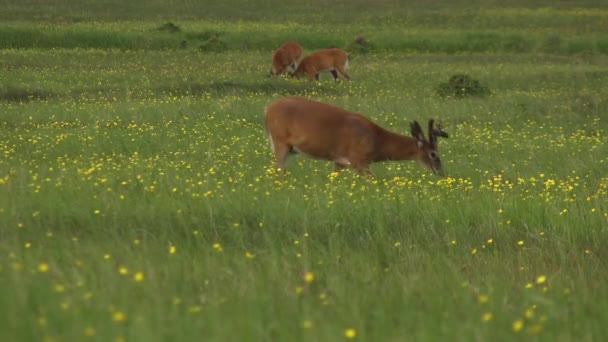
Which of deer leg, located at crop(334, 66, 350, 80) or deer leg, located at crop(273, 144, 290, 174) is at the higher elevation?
deer leg, located at crop(273, 144, 290, 174)

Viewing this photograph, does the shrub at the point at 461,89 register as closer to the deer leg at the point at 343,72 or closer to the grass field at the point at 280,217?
the grass field at the point at 280,217

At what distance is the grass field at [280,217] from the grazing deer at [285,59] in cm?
201

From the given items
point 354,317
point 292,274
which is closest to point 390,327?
point 354,317

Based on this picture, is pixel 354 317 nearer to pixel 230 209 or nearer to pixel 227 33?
pixel 230 209

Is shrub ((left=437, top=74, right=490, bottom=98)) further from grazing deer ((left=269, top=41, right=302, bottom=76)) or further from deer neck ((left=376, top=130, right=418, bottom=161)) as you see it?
deer neck ((left=376, top=130, right=418, bottom=161))

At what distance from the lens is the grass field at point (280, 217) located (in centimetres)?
555

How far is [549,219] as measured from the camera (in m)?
9.71

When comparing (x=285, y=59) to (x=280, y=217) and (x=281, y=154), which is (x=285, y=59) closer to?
(x=281, y=154)

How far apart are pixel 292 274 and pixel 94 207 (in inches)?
100

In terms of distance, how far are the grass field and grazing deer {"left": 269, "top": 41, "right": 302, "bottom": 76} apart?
79.3 inches

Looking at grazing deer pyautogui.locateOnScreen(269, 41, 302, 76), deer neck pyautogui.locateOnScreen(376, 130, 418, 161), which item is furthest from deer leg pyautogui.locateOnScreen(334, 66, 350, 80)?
deer neck pyautogui.locateOnScreen(376, 130, 418, 161)

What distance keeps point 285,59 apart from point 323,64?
1101 mm

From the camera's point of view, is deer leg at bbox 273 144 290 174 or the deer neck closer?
deer leg at bbox 273 144 290 174

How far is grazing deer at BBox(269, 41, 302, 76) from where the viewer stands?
30.7 metres
